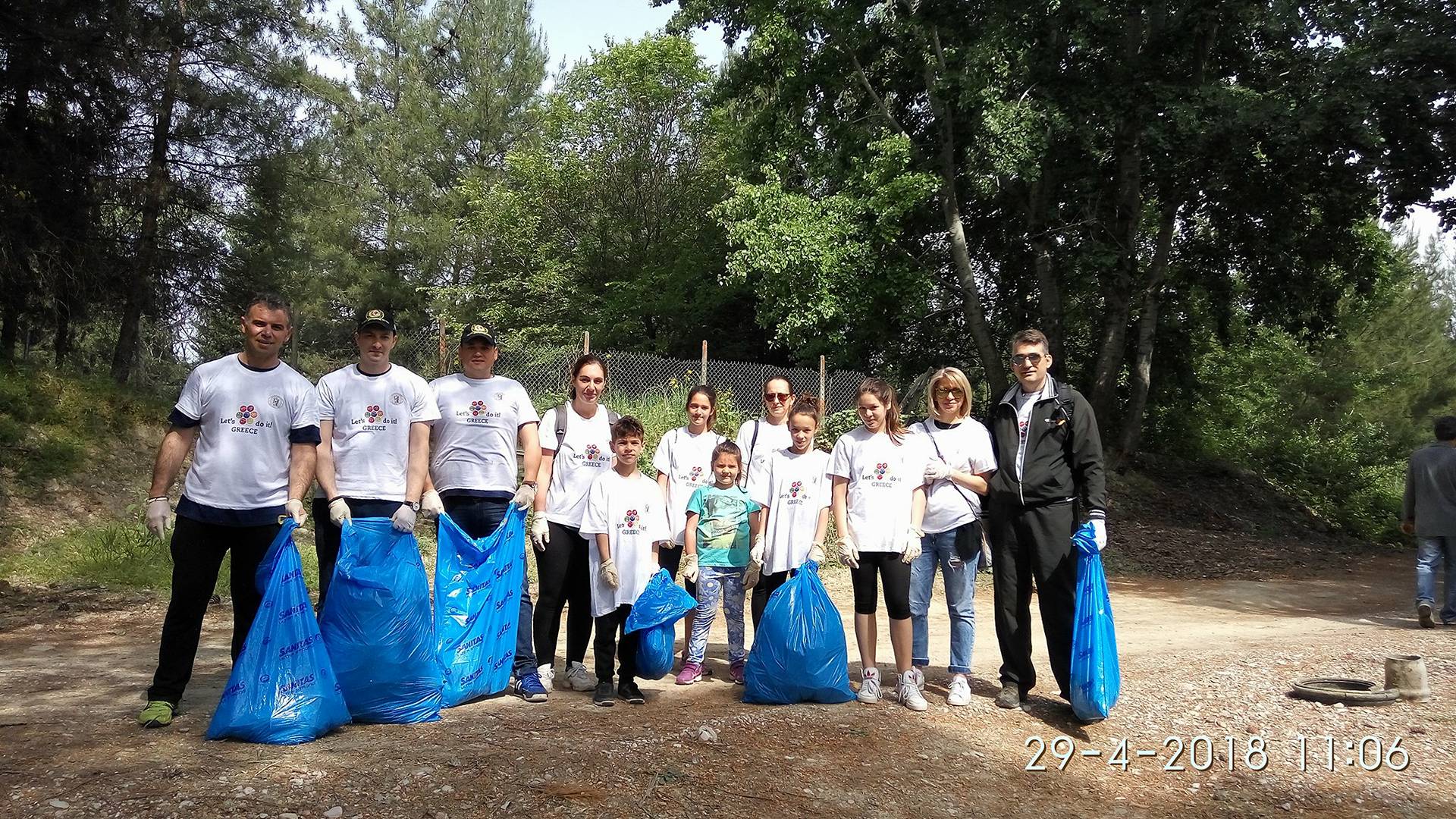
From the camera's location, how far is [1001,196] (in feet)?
65.5

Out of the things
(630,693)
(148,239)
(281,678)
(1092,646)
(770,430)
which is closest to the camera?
(281,678)

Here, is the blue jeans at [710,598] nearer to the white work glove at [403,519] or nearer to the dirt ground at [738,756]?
the dirt ground at [738,756]

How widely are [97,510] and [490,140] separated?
27.2 meters

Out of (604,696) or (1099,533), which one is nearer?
(1099,533)

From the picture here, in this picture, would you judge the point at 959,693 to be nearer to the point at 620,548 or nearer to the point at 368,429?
the point at 620,548

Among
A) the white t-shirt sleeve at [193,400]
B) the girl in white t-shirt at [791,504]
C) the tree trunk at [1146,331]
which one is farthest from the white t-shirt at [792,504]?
the tree trunk at [1146,331]

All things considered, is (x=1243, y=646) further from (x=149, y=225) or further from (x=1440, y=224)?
(x=149, y=225)

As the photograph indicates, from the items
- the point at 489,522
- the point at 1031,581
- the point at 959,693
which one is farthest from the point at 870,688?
the point at 489,522

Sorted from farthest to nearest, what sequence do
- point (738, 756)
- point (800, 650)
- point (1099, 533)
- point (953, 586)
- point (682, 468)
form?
1. point (682, 468)
2. point (953, 586)
3. point (800, 650)
4. point (1099, 533)
5. point (738, 756)

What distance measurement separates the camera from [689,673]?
576 cm

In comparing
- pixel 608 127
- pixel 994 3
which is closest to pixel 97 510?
pixel 994 3

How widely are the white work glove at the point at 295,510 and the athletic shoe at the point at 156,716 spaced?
3.06ft

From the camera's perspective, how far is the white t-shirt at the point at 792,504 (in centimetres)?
548

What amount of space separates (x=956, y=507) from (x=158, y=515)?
372cm
